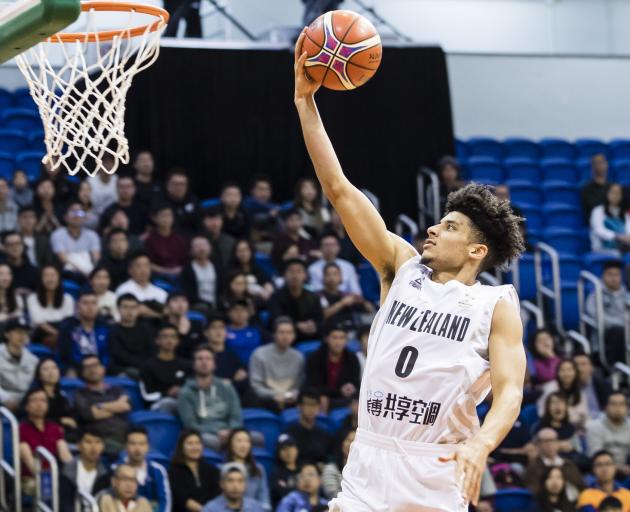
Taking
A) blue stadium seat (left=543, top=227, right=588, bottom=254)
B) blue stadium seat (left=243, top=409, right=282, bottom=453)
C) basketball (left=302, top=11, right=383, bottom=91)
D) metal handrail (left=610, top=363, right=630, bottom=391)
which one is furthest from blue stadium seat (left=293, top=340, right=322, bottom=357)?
basketball (left=302, top=11, right=383, bottom=91)

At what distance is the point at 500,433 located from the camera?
4473mm

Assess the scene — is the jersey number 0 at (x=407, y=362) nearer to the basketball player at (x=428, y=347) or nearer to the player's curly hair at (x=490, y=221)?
the basketball player at (x=428, y=347)

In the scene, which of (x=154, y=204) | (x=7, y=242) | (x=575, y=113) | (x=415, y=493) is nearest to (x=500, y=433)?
(x=415, y=493)

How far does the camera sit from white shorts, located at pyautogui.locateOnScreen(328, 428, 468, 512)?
4867 millimetres

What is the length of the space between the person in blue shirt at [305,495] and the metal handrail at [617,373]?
12.2 feet

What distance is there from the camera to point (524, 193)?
1534 centimetres

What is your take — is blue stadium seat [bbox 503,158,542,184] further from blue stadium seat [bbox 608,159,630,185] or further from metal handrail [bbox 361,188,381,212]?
metal handrail [bbox 361,188,381,212]

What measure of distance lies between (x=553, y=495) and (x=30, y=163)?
6521 millimetres

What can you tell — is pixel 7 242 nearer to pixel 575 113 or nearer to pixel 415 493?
pixel 415 493

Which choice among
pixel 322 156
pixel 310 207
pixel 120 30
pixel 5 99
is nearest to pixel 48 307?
pixel 310 207

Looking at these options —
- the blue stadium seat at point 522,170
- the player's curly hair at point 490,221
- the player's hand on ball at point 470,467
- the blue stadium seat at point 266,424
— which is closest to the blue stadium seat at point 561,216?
the blue stadium seat at point 522,170

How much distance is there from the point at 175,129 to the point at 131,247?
2.42 metres

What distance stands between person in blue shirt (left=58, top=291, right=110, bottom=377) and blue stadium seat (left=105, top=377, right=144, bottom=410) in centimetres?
34

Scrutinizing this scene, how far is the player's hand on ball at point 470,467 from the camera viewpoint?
423 cm
